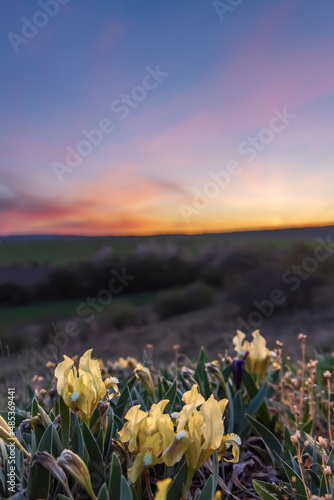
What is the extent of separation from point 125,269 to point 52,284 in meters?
1.64

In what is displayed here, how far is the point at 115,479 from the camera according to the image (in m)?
1.36

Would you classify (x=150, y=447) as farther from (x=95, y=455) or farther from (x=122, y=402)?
(x=122, y=402)

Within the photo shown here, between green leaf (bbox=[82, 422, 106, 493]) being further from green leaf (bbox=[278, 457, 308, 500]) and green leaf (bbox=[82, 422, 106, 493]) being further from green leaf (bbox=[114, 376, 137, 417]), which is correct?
green leaf (bbox=[278, 457, 308, 500])

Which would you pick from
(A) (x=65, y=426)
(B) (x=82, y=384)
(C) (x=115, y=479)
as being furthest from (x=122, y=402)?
(C) (x=115, y=479)

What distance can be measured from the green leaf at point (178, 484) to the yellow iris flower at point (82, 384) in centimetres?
36

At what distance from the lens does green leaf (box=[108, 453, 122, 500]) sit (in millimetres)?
1351

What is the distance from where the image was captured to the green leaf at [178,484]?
4.61 ft

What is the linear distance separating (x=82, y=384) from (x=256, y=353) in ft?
3.85

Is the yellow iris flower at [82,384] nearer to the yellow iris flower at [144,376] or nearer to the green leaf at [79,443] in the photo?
the green leaf at [79,443]

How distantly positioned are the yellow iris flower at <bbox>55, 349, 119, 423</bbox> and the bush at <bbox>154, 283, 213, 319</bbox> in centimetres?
812

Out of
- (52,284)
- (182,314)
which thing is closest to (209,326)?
(182,314)

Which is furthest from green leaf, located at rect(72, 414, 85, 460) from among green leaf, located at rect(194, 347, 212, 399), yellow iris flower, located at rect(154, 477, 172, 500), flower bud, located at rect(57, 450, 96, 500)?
green leaf, located at rect(194, 347, 212, 399)

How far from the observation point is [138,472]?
4.49ft

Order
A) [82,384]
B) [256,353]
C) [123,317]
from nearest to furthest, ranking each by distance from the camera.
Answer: [82,384], [256,353], [123,317]
